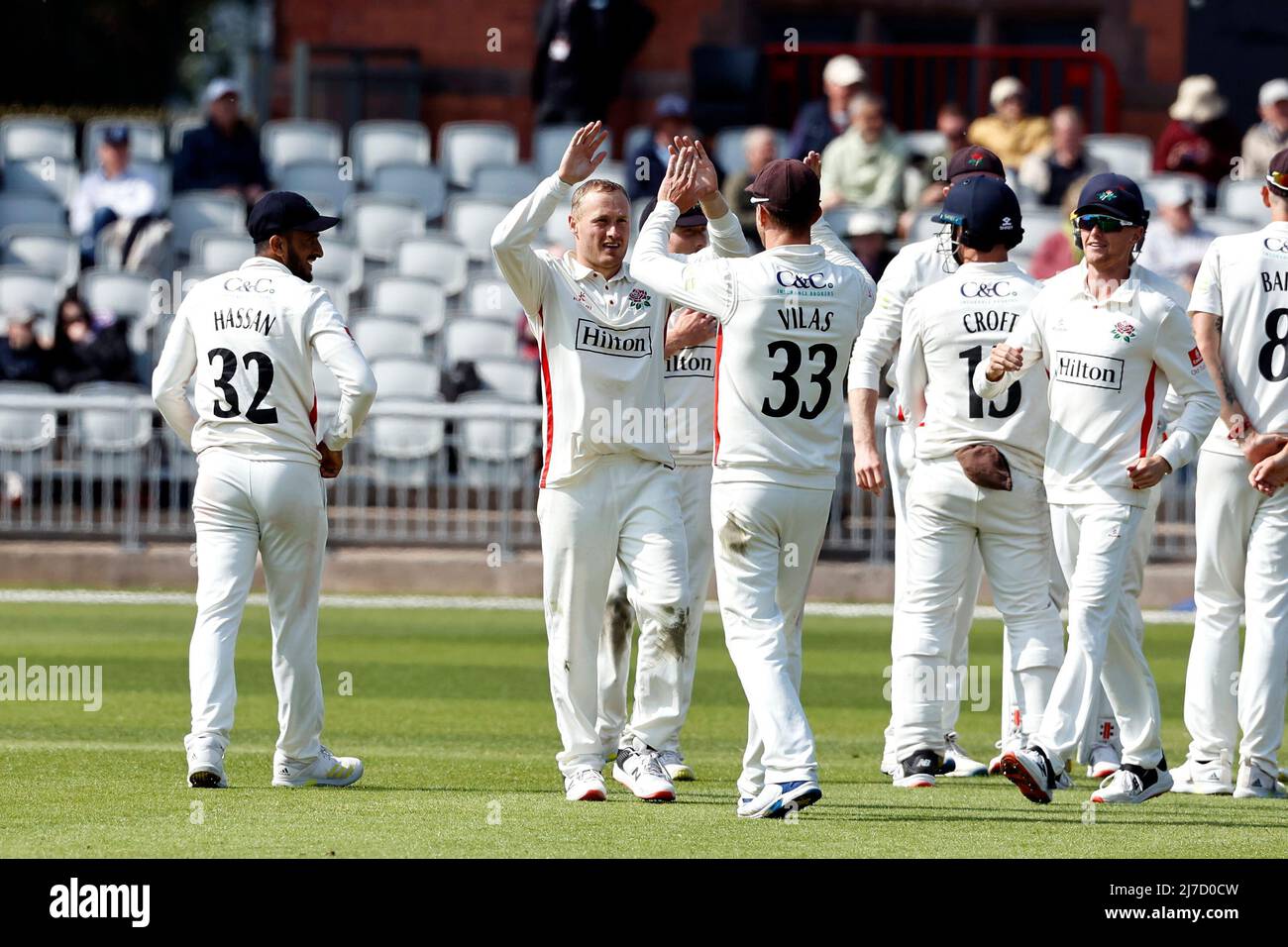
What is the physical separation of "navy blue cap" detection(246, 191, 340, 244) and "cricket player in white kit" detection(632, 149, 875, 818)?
4.48 ft

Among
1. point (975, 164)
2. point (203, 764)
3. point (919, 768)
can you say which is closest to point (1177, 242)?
point (975, 164)

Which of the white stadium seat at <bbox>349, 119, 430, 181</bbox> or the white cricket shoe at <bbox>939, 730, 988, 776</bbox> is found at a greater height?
the white stadium seat at <bbox>349, 119, 430, 181</bbox>

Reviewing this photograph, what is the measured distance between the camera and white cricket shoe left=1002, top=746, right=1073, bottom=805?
794 centimetres

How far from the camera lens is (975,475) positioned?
28.8ft

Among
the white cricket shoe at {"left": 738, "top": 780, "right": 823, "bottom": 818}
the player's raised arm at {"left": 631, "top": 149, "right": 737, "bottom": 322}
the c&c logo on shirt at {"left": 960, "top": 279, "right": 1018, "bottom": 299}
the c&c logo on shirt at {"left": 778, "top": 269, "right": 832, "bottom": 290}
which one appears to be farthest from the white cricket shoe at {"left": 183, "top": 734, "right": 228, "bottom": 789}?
the c&c logo on shirt at {"left": 960, "top": 279, "right": 1018, "bottom": 299}

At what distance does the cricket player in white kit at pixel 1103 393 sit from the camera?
27.3 ft

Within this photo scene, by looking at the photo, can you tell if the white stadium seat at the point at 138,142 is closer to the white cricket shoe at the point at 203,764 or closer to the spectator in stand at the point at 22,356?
the spectator in stand at the point at 22,356

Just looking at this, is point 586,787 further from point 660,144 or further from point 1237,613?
point 660,144

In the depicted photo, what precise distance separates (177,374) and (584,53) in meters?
13.8

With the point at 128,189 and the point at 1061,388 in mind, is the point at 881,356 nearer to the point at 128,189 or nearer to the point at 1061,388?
the point at 1061,388

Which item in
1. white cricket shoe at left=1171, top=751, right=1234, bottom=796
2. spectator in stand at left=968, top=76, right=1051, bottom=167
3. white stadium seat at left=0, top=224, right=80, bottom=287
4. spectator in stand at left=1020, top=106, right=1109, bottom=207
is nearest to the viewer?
white cricket shoe at left=1171, top=751, right=1234, bottom=796

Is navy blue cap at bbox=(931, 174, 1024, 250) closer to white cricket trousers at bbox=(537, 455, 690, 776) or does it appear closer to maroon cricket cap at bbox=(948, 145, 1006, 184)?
maroon cricket cap at bbox=(948, 145, 1006, 184)
